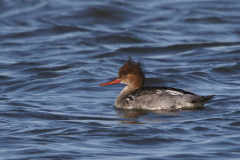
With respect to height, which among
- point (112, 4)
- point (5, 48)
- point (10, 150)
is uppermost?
point (112, 4)

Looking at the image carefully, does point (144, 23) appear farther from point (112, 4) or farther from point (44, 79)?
point (44, 79)

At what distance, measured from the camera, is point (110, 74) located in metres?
12.8

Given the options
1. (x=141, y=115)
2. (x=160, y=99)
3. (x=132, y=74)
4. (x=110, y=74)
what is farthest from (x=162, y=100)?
(x=110, y=74)

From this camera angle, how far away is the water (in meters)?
7.07

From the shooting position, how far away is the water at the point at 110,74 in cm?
707

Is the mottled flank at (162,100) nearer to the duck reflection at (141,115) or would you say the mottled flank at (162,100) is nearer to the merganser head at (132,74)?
the duck reflection at (141,115)

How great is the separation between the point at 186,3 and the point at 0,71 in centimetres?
1173

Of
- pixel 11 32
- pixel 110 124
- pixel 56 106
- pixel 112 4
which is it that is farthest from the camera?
pixel 112 4

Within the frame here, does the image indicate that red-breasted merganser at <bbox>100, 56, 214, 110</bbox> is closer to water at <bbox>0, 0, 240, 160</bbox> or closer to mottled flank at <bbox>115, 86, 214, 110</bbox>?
mottled flank at <bbox>115, 86, 214, 110</bbox>

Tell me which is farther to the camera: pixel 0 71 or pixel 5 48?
pixel 5 48

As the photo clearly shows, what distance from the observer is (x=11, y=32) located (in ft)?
58.4

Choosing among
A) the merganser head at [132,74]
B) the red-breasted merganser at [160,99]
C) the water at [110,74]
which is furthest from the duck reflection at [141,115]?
the merganser head at [132,74]

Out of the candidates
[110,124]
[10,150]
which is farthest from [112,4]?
[10,150]

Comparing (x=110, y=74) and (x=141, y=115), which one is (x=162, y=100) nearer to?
(x=141, y=115)
